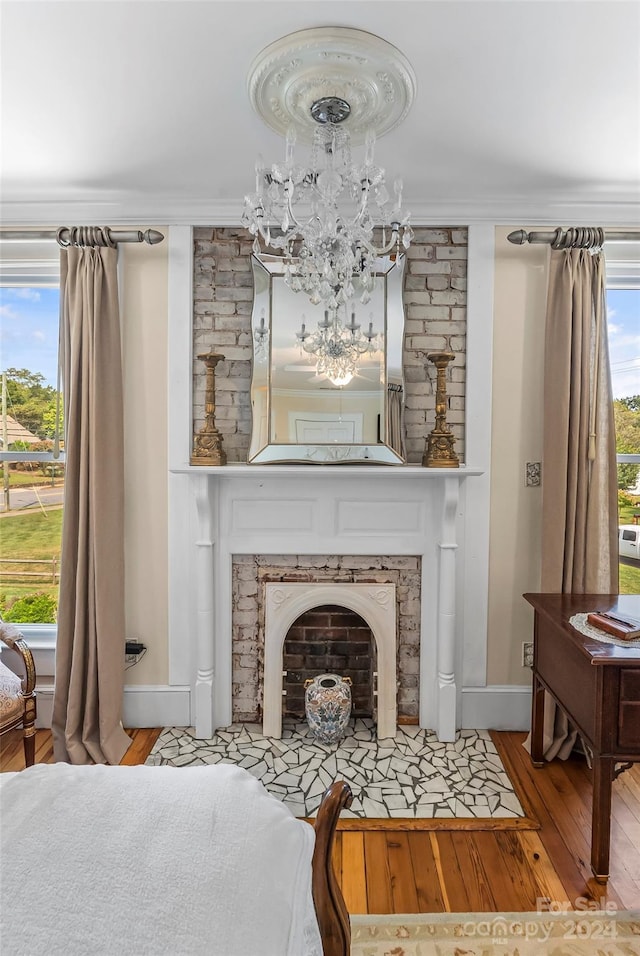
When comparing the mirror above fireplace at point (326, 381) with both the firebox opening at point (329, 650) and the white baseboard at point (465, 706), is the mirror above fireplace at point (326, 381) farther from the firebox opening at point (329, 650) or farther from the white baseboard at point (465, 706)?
the white baseboard at point (465, 706)

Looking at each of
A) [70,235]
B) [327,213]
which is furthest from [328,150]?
[70,235]

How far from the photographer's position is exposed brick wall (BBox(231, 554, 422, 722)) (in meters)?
2.80

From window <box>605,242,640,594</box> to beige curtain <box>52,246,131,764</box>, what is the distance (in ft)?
8.31

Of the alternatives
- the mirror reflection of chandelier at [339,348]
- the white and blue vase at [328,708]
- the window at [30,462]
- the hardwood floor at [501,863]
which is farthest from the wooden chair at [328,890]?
the window at [30,462]

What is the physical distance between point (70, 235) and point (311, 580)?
2021 mm

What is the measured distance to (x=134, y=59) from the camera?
1646 millimetres

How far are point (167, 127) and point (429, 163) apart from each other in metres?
1.05

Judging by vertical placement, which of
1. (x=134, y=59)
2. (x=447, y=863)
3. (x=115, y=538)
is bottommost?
(x=447, y=863)

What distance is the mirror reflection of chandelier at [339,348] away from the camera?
2.62 metres

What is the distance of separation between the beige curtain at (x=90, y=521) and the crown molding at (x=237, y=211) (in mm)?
237

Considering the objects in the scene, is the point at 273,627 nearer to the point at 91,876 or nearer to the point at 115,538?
the point at 115,538

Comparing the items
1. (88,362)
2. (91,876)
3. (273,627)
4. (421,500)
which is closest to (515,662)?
(421,500)

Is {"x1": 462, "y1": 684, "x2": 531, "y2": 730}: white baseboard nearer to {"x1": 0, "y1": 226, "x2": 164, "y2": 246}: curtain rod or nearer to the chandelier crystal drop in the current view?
the chandelier crystal drop

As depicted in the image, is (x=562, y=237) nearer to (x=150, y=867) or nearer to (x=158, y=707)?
(x=150, y=867)
